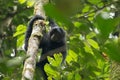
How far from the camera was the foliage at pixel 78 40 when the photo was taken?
73 cm

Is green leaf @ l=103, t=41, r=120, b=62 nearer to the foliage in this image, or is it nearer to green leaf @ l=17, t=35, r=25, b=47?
the foliage

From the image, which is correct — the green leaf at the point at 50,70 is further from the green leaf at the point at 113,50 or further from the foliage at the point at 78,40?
the green leaf at the point at 113,50

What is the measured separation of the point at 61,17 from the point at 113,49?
0.54ft

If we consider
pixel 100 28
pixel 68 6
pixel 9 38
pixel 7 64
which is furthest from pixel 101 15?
pixel 9 38

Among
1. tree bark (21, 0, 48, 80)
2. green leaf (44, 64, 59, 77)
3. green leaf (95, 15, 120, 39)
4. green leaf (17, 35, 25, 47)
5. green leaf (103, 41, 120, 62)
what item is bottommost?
green leaf (17, 35, 25, 47)

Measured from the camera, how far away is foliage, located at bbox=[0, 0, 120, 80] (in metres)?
0.73

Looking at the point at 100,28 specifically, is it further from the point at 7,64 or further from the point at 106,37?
the point at 7,64

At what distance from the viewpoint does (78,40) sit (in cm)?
234

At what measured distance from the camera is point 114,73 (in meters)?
1.72

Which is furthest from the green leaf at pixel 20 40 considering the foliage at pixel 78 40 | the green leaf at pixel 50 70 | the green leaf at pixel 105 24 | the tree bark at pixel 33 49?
the green leaf at pixel 105 24

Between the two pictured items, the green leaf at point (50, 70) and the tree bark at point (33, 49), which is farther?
the green leaf at point (50, 70)

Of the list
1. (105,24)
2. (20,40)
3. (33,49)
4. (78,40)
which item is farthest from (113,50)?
(20,40)

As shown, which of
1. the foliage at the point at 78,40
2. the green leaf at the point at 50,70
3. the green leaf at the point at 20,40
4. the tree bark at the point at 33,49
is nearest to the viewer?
the foliage at the point at 78,40

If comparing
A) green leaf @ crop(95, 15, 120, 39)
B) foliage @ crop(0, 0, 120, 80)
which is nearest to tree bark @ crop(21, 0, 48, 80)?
foliage @ crop(0, 0, 120, 80)
